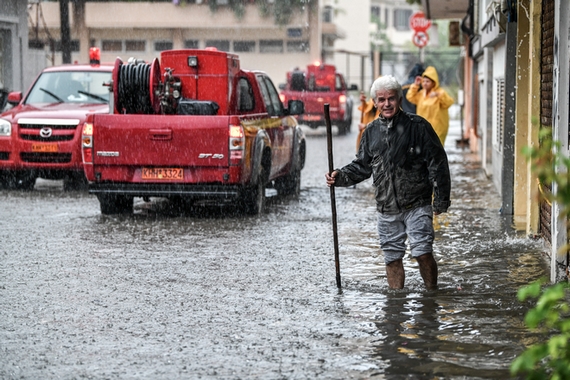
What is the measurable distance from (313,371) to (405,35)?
84790 mm

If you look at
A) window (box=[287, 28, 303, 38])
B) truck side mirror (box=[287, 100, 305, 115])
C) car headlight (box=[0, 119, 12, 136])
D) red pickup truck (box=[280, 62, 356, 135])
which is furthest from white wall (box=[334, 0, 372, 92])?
truck side mirror (box=[287, 100, 305, 115])

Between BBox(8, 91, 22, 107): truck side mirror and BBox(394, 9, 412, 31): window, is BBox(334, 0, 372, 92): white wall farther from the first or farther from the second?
BBox(8, 91, 22, 107): truck side mirror

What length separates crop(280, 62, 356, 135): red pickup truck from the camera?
3622 centimetres

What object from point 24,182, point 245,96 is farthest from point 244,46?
point 245,96

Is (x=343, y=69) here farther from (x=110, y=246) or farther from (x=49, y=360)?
(x=49, y=360)

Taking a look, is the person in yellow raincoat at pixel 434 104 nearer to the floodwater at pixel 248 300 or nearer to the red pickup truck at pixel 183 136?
the floodwater at pixel 248 300

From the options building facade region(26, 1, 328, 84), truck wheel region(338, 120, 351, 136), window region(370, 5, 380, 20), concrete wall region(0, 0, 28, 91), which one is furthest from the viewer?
window region(370, 5, 380, 20)

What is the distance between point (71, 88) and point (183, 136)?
5844 mm

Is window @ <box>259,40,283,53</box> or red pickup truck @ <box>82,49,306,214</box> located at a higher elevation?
window @ <box>259,40,283,53</box>

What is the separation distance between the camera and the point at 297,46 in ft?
180

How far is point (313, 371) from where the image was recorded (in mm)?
6180

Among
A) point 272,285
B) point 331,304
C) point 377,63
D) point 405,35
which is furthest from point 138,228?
point 405,35

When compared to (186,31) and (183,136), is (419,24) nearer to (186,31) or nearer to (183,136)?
(183,136)

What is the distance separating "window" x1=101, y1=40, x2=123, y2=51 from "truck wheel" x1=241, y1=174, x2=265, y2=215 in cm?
4103
